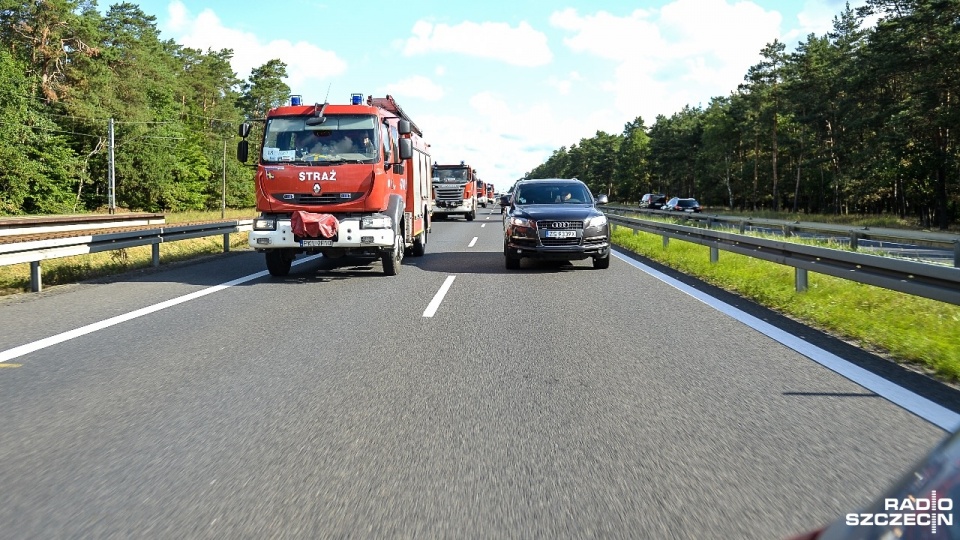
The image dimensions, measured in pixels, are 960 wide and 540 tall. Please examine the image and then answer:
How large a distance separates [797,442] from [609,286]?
7.70m

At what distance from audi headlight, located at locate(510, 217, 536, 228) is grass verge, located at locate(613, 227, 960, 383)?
278cm

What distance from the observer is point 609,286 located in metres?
11.8

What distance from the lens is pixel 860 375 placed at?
224 inches

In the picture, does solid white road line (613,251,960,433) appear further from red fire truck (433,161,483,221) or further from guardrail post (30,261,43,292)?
red fire truck (433,161,483,221)

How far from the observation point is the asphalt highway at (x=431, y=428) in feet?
10.3

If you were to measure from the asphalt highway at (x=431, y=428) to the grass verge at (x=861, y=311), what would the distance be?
0.59 m

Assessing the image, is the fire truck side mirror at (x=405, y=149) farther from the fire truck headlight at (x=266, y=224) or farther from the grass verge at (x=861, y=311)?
the grass verge at (x=861, y=311)

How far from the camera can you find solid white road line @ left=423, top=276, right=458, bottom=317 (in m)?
9.16

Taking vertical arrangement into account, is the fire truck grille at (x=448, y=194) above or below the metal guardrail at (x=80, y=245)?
above

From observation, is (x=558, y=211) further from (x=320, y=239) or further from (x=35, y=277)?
(x=35, y=277)

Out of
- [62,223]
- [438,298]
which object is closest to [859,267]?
[438,298]

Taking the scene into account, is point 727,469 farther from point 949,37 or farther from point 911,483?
point 949,37

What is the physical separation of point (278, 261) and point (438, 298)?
410 centimetres

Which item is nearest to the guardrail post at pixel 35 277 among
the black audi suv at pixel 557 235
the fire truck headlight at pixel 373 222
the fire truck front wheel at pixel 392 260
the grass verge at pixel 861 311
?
the fire truck headlight at pixel 373 222
